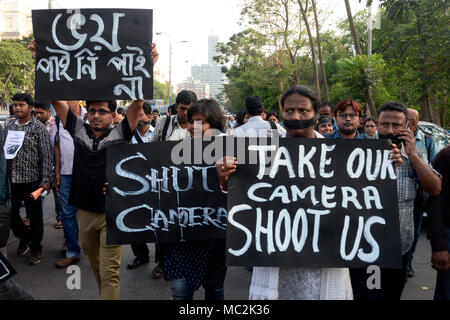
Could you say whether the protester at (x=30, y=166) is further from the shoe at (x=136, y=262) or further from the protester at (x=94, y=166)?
the protester at (x=94, y=166)

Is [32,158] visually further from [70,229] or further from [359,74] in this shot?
[359,74]

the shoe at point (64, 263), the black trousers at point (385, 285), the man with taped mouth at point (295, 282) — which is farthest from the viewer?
the shoe at point (64, 263)

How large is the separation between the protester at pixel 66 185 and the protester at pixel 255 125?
2.02m

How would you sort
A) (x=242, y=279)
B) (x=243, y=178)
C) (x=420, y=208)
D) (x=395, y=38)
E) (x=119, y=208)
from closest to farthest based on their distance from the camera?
(x=243, y=178) < (x=119, y=208) < (x=420, y=208) < (x=242, y=279) < (x=395, y=38)

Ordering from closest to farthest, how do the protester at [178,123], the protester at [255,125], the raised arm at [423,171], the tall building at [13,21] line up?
the raised arm at [423,171] → the protester at [178,123] → the protester at [255,125] → the tall building at [13,21]

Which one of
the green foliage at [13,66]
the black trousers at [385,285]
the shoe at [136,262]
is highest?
the green foliage at [13,66]

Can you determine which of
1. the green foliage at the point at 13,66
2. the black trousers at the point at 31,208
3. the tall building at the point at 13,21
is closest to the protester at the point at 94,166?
the black trousers at the point at 31,208

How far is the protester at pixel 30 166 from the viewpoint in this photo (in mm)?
4875

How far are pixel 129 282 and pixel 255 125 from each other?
2.46m

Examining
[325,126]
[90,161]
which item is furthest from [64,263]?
[325,126]

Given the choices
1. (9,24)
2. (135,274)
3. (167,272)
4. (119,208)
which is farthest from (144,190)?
(9,24)

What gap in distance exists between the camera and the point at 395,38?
31.6ft

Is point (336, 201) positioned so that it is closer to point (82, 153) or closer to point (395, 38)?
point (82, 153)

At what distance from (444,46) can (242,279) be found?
6.45 m
